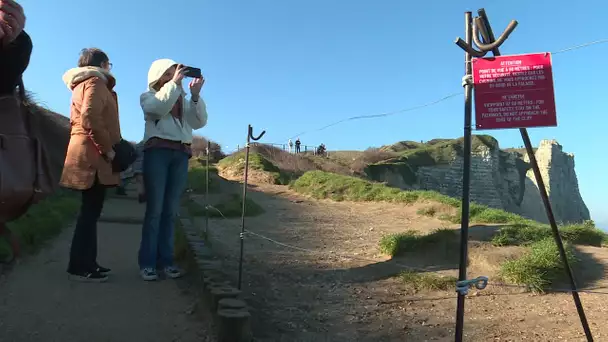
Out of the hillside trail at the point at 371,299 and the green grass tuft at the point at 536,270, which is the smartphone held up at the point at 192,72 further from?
the green grass tuft at the point at 536,270

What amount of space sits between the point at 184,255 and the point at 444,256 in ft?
10.6

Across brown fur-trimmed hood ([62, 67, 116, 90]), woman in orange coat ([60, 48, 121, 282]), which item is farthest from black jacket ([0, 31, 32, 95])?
brown fur-trimmed hood ([62, 67, 116, 90])

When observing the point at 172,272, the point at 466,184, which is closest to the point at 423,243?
the point at 172,272

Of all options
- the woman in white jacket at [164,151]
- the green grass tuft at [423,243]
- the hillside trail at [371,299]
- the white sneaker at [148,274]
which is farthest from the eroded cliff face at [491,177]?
the white sneaker at [148,274]

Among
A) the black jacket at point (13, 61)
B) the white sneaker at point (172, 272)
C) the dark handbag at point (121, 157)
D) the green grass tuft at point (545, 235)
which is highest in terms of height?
the black jacket at point (13, 61)

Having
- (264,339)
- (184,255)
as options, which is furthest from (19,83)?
(184,255)

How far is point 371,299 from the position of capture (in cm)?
475

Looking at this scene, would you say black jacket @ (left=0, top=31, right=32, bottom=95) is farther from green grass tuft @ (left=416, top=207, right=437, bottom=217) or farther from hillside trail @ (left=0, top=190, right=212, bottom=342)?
green grass tuft @ (left=416, top=207, right=437, bottom=217)

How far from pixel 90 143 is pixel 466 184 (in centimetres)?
282

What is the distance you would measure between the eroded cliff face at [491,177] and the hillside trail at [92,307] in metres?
26.7

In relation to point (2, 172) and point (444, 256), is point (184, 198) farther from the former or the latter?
point (2, 172)

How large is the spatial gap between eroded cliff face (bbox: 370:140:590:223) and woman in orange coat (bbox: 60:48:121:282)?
27.0 metres

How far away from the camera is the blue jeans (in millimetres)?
4090

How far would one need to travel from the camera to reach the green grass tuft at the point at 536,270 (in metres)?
4.84
